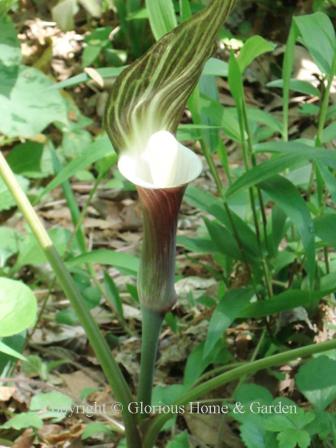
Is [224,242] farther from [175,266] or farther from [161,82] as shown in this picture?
[161,82]

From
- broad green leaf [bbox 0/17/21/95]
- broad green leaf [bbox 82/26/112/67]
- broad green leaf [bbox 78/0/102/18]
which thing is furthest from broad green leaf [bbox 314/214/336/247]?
broad green leaf [bbox 82/26/112/67]

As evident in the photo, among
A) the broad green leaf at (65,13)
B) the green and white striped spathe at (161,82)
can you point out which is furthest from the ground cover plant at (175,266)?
the broad green leaf at (65,13)

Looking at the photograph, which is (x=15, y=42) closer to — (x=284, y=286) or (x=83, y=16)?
(x=284, y=286)

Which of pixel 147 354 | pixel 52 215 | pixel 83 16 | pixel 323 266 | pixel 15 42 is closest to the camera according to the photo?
pixel 147 354

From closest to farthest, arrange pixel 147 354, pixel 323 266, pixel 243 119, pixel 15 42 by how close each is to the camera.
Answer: pixel 147 354
pixel 243 119
pixel 323 266
pixel 15 42

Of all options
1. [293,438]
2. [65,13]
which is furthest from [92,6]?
[293,438]

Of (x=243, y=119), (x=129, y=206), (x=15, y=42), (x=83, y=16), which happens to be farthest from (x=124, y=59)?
(x=243, y=119)

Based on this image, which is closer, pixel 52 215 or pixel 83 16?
pixel 52 215
